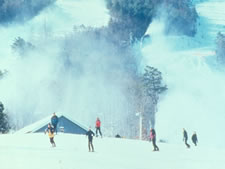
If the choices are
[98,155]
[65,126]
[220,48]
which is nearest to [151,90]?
[220,48]

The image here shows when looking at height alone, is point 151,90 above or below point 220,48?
below

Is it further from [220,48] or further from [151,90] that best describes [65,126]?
[220,48]

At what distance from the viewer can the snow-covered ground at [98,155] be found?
22.0 meters

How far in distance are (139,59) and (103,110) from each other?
34.6 feet

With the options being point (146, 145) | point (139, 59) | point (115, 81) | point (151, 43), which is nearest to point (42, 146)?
point (146, 145)

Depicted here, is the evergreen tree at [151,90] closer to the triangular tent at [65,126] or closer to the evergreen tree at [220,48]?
Answer: the evergreen tree at [220,48]

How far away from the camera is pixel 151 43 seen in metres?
75.1

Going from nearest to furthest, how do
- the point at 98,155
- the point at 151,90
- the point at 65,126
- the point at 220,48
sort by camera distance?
the point at 98,155, the point at 65,126, the point at 151,90, the point at 220,48

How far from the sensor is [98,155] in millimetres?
26094

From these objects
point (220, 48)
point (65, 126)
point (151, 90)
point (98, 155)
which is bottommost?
point (98, 155)

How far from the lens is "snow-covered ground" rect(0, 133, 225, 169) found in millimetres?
22000

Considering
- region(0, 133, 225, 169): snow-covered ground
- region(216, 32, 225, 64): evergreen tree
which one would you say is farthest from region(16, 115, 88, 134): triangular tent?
region(216, 32, 225, 64): evergreen tree

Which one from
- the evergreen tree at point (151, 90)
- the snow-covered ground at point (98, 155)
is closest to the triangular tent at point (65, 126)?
the snow-covered ground at point (98, 155)

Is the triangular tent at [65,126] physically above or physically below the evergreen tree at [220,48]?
below
